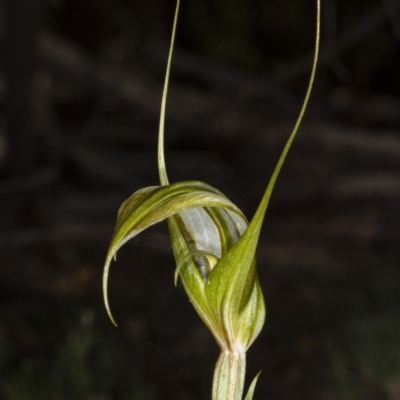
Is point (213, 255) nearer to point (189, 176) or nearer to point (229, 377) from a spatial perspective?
point (229, 377)

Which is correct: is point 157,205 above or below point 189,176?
above

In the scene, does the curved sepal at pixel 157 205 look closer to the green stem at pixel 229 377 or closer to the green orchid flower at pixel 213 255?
the green orchid flower at pixel 213 255

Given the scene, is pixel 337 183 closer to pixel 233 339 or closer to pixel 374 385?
pixel 374 385

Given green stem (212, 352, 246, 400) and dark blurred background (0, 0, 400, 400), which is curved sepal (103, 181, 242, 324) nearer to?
green stem (212, 352, 246, 400)

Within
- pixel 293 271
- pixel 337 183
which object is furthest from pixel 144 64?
pixel 293 271

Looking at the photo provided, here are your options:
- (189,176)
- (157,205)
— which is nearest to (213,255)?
(157,205)

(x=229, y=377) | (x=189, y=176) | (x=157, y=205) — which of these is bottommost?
(x=189, y=176)

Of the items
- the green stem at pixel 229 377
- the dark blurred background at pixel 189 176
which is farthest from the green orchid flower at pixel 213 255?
the dark blurred background at pixel 189 176
